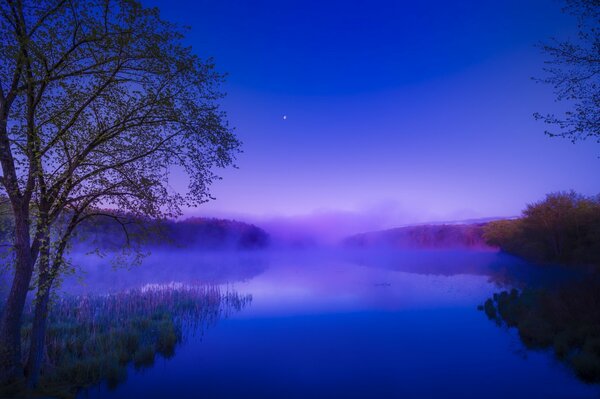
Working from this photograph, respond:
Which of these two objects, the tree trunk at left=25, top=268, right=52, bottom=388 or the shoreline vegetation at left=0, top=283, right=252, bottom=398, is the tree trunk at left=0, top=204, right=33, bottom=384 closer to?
the tree trunk at left=25, top=268, right=52, bottom=388

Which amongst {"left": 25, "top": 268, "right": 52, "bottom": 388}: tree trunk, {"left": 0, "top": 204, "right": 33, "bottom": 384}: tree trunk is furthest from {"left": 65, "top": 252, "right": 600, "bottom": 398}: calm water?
{"left": 0, "top": 204, "right": 33, "bottom": 384}: tree trunk

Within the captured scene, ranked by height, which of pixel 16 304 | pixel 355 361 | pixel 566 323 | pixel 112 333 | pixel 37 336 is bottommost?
pixel 355 361

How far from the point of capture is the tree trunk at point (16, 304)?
979 centimetres

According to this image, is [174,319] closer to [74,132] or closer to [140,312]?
[140,312]

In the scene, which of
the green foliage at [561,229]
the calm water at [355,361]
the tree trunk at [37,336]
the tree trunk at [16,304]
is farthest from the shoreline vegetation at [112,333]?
the green foliage at [561,229]

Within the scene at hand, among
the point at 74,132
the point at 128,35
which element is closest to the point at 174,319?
the point at 74,132

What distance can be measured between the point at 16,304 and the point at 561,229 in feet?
234

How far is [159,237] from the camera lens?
11688mm

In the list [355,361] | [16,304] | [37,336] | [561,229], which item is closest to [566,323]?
[355,361]

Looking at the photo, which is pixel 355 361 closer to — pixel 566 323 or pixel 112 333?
pixel 566 323

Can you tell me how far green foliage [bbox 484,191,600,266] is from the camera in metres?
48.3

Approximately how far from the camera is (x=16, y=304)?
989 cm

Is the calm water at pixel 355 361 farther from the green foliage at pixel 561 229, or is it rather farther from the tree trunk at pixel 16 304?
the green foliage at pixel 561 229

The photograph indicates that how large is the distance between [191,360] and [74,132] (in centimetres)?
1217
